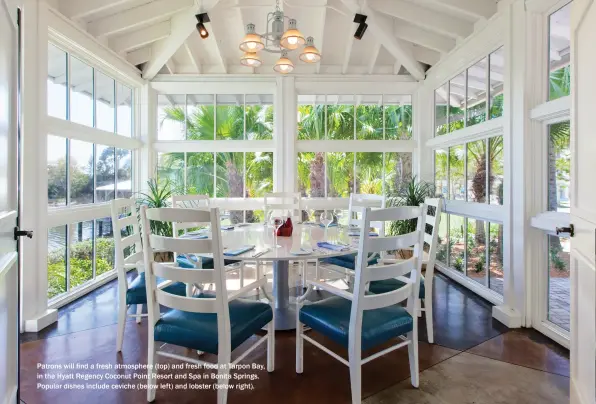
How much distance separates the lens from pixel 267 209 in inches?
145

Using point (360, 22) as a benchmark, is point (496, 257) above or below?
below

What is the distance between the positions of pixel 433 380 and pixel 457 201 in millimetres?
2424

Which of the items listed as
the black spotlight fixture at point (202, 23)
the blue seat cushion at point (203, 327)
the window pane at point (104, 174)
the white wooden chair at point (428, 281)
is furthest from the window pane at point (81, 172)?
the white wooden chair at point (428, 281)

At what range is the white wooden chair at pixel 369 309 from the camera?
1655mm

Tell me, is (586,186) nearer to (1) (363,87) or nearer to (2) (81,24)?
(1) (363,87)

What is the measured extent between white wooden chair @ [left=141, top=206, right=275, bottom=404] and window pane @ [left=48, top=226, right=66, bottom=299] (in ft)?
6.59

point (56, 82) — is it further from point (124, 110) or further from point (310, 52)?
point (310, 52)

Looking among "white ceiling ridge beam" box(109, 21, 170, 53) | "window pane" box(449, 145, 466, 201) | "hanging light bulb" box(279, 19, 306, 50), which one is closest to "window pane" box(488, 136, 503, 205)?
"window pane" box(449, 145, 466, 201)

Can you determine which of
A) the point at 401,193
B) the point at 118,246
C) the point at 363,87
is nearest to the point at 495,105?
the point at 401,193

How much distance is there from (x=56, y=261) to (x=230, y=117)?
9.21 feet

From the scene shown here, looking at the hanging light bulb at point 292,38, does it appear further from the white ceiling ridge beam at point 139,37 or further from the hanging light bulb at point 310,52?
the white ceiling ridge beam at point 139,37

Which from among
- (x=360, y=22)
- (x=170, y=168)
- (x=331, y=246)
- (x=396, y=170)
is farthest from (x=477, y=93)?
(x=170, y=168)

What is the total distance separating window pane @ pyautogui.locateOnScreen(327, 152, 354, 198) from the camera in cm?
487

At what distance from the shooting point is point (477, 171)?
3572 millimetres
